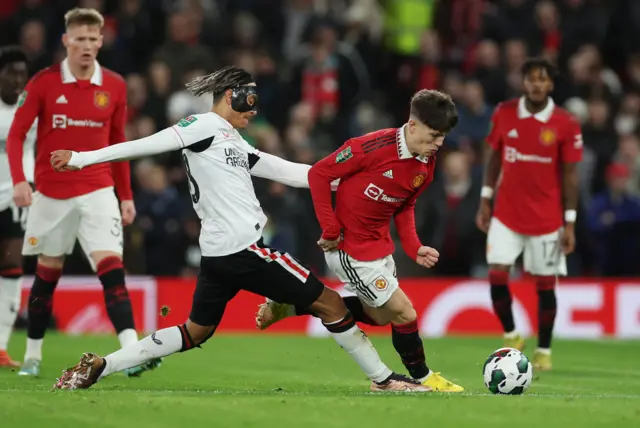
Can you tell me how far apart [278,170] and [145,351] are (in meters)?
1.45

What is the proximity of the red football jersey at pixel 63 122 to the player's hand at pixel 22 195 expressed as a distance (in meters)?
0.26

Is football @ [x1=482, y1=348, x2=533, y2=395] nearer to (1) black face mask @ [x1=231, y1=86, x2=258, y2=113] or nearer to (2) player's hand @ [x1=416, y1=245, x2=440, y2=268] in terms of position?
(2) player's hand @ [x1=416, y1=245, x2=440, y2=268]

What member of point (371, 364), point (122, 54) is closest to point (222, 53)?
point (122, 54)

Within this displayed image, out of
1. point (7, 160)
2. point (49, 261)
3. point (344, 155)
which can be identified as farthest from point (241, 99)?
point (7, 160)

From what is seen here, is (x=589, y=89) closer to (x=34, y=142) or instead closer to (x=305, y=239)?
(x=305, y=239)

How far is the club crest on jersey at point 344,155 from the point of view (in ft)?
27.3

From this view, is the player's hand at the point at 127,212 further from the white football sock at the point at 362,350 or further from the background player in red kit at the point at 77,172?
the white football sock at the point at 362,350

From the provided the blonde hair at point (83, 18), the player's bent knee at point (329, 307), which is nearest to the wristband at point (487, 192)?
the player's bent knee at point (329, 307)

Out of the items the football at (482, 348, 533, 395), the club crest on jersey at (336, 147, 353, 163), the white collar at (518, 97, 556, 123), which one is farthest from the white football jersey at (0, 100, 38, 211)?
the football at (482, 348, 533, 395)

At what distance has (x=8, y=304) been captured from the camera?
10680 millimetres

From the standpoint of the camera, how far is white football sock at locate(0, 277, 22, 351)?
1061 cm

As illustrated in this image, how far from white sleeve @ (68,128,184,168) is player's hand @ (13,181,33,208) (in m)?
1.59

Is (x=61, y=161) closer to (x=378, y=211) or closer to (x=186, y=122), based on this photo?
(x=186, y=122)

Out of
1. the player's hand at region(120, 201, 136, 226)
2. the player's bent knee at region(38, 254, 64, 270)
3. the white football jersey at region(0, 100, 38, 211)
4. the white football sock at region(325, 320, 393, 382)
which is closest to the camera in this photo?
the white football sock at region(325, 320, 393, 382)
